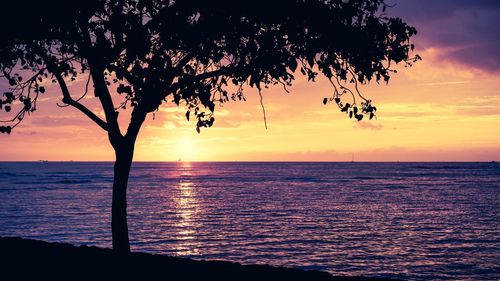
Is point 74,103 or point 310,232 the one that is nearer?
point 74,103

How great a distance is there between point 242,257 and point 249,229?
9871mm

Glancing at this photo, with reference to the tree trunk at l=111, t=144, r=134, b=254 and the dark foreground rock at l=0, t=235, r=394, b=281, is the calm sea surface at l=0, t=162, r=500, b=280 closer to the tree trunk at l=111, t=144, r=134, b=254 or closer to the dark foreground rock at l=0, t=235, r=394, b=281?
the dark foreground rock at l=0, t=235, r=394, b=281

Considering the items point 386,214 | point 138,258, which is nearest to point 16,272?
point 138,258

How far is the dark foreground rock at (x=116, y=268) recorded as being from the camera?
34.7 ft

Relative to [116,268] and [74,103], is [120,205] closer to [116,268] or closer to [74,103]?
[116,268]

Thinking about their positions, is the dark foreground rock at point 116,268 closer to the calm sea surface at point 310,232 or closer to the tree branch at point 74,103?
the tree branch at point 74,103

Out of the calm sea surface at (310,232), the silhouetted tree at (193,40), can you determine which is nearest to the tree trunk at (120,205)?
the silhouetted tree at (193,40)

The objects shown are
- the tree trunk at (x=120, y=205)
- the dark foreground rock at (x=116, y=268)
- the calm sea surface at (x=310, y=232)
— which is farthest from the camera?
the calm sea surface at (x=310, y=232)

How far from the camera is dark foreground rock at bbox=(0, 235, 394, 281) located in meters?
10.6

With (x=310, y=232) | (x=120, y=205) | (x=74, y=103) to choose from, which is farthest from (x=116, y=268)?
(x=310, y=232)

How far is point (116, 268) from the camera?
11203 mm

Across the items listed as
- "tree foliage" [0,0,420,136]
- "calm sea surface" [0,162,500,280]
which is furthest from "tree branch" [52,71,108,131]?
"calm sea surface" [0,162,500,280]

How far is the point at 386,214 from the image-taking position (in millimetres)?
45719

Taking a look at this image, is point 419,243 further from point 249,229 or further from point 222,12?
point 222,12
